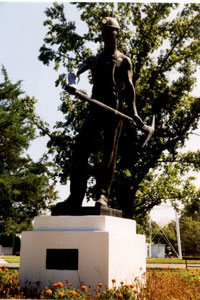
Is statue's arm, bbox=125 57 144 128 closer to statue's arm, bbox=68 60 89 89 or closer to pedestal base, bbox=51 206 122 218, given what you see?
statue's arm, bbox=68 60 89 89

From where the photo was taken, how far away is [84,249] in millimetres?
4383

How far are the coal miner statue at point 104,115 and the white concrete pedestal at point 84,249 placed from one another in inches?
18.6

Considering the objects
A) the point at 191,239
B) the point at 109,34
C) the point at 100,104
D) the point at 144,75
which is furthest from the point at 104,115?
the point at 191,239

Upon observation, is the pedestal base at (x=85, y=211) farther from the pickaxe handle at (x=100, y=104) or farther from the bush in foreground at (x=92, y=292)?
the pickaxe handle at (x=100, y=104)

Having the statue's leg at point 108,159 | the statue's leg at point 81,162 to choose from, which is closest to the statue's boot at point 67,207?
the statue's leg at point 81,162

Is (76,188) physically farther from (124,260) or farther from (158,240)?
(158,240)

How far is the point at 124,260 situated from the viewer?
467 cm

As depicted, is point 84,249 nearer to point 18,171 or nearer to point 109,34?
point 109,34

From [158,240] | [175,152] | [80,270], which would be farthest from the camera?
[158,240]

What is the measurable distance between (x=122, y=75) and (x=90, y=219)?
2.59 metres

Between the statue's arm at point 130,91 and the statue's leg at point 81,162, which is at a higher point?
the statue's arm at point 130,91

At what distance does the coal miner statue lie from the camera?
17.0 ft

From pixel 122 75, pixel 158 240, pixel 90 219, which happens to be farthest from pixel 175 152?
pixel 158 240

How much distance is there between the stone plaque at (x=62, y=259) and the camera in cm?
442
